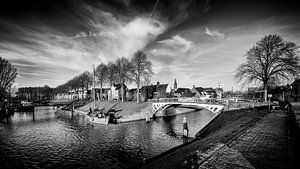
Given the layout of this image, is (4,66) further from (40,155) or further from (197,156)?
(197,156)

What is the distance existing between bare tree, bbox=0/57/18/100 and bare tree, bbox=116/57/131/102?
1286 inches

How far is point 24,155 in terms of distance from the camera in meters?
15.8

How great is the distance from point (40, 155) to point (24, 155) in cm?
178

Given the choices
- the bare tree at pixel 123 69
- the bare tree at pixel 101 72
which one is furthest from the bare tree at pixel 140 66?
the bare tree at pixel 101 72

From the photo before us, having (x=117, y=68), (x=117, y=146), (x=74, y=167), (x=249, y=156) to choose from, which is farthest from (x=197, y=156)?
(x=117, y=68)

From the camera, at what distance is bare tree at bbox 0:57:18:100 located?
42178mm

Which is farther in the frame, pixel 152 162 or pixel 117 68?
pixel 117 68

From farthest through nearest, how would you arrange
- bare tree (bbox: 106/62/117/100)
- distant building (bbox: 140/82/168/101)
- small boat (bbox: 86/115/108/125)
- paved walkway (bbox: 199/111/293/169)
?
distant building (bbox: 140/82/168/101)
bare tree (bbox: 106/62/117/100)
small boat (bbox: 86/115/108/125)
paved walkway (bbox: 199/111/293/169)

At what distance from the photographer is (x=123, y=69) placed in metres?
47.6

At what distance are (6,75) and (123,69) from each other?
35.4 m

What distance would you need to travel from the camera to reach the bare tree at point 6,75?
42178 mm

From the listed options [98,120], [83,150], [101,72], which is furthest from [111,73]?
[83,150]

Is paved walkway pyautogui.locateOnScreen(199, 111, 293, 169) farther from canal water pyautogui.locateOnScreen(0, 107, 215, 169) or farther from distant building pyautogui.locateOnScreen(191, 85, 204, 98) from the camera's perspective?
distant building pyautogui.locateOnScreen(191, 85, 204, 98)

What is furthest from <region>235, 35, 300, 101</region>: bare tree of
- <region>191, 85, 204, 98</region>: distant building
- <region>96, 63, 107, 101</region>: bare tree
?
<region>191, 85, 204, 98</region>: distant building
